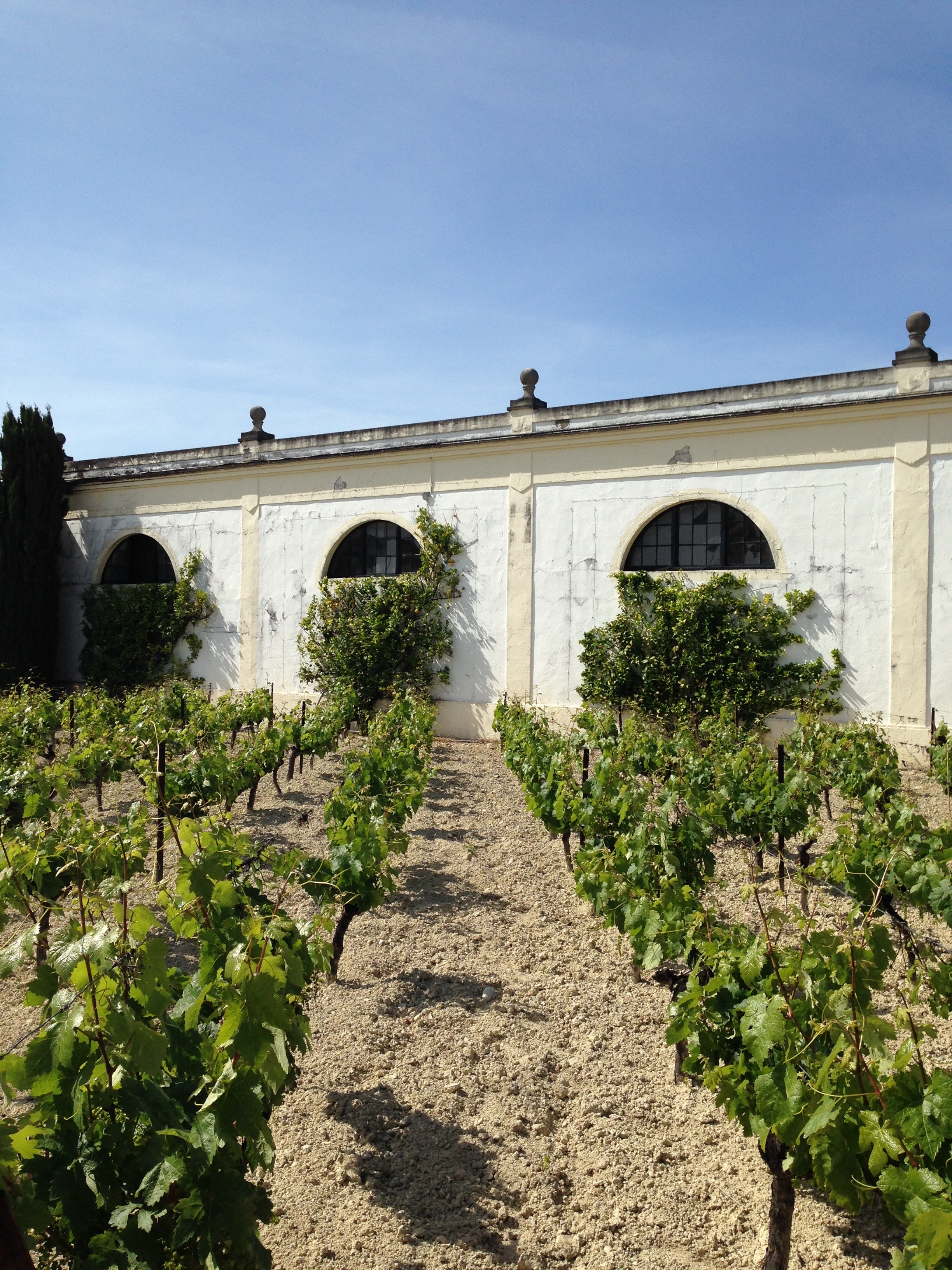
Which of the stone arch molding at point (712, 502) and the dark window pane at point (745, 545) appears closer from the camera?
the stone arch molding at point (712, 502)

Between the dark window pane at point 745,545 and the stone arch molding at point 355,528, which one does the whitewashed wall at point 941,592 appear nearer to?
the dark window pane at point 745,545

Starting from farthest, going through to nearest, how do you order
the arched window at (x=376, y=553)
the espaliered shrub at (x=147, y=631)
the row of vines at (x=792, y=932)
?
the espaliered shrub at (x=147, y=631) < the arched window at (x=376, y=553) < the row of vines at (x=792, y=932)

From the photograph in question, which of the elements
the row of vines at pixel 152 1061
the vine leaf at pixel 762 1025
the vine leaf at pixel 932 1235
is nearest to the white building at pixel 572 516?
the row of vines at pixel 152 1061

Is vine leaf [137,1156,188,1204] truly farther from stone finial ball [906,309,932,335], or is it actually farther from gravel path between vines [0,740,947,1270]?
stone finial ball [906,309,932,335]

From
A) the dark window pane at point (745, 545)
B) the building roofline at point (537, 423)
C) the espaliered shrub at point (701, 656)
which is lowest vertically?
the espaliered shrub at point (701, 656)

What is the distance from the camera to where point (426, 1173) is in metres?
2.94

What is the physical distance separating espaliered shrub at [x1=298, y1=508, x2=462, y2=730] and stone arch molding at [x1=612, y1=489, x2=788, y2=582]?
252 cm

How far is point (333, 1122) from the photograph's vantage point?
323 centimetres

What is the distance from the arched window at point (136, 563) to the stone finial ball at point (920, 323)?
12.3 metres

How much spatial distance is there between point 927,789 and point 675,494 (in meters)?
4.64

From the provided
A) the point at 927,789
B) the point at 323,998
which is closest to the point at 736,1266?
the point at 323,998

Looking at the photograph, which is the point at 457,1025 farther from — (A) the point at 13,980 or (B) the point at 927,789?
(B) the point at 927,789

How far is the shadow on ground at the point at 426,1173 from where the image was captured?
2678mm

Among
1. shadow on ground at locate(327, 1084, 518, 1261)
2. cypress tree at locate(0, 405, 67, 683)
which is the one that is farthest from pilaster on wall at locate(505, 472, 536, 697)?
cypress tree at locate(0, 405, 67, 683)
